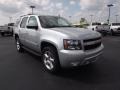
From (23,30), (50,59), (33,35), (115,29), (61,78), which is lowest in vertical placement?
(61,78)

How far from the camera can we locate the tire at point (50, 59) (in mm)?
4134

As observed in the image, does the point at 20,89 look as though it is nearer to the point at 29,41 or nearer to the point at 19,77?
the point at 19,77

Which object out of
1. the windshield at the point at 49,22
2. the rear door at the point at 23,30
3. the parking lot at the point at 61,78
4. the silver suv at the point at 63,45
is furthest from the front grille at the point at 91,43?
A: the rear door at the point at 23,30

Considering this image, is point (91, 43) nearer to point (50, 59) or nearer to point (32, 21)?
point (50, 59)

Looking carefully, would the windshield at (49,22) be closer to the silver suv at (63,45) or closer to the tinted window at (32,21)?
the silver suv at (63,45)

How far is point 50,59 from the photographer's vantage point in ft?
14.5

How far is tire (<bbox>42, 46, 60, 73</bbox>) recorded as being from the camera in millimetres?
4134

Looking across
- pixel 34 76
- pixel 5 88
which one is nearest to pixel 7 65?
pixel 34 76

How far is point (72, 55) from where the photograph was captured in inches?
145

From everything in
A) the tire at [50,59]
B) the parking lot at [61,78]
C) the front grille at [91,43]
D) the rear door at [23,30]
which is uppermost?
the rear door at [23,30]

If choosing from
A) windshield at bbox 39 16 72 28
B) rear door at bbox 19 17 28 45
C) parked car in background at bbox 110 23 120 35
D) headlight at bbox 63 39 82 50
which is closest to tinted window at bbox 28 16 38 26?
windshield at bbox 39 16 72 28

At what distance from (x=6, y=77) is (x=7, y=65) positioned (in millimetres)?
1223

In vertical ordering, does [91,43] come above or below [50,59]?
above

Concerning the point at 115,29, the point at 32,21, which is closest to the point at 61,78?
the point at 32,21
